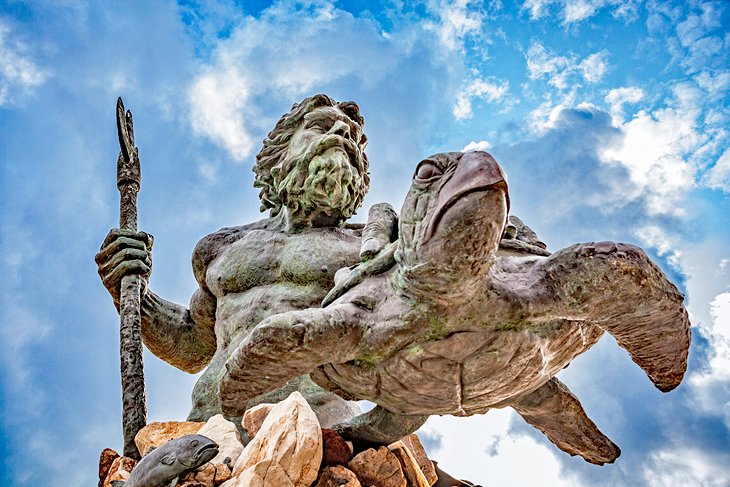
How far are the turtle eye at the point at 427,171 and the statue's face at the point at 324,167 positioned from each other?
1.44 m

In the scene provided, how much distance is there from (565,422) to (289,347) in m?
1.34

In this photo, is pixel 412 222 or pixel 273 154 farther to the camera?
pixel 273 154

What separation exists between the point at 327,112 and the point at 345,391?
175 centimetres

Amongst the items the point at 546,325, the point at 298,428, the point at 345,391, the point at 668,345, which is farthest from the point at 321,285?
the point at 668,345

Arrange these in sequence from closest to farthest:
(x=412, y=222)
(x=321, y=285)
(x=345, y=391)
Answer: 1. (x=412, y=222)
2. (x=345, y=391)
3. (x=321, y=285)

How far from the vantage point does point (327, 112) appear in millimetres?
4043

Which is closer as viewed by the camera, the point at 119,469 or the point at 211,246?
the point at 119,469

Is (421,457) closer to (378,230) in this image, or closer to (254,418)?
(254,418)

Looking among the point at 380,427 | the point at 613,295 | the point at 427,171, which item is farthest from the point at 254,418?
the point at 613,295

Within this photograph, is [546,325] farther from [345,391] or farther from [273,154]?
[273,154]

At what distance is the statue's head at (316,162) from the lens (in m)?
3.81

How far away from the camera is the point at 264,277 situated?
3.87 meters

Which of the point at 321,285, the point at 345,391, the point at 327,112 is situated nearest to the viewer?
the point at 345,391

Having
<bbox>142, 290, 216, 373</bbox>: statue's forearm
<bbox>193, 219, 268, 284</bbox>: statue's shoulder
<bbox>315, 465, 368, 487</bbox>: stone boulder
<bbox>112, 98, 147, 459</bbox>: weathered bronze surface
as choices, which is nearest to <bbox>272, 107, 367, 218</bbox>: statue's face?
<bbox>193, 219, 268, 284</bbox>: statue's shoulder
